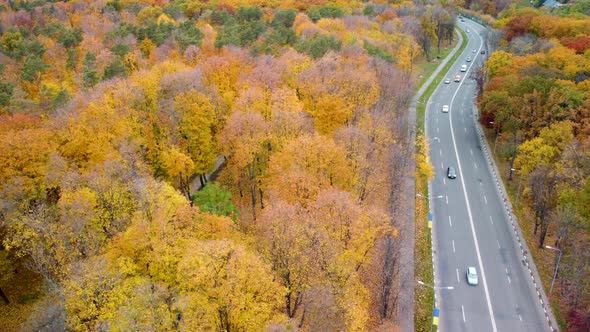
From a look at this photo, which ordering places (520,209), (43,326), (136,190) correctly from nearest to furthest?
(43,326), (136,190), (520,209)

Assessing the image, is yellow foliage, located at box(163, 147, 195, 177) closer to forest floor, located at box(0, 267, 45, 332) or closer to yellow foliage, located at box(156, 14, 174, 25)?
forest floor, located at box(0, 267, 45, 332)

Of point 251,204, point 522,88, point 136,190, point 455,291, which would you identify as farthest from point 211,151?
point 522,88

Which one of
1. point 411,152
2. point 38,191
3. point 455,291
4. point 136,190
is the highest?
point 136,190

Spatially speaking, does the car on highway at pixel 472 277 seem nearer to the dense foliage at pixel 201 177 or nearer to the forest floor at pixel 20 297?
the dense foliage at pixel 201 177

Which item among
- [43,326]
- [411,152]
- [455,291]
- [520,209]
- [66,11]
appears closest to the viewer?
[43,326]

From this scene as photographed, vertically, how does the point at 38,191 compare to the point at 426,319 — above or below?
above

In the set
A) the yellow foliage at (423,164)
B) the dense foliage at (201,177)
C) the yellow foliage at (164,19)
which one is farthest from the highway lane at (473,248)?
the yellow foliage at (164,19)

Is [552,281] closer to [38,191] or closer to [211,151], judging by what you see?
[211,151]
